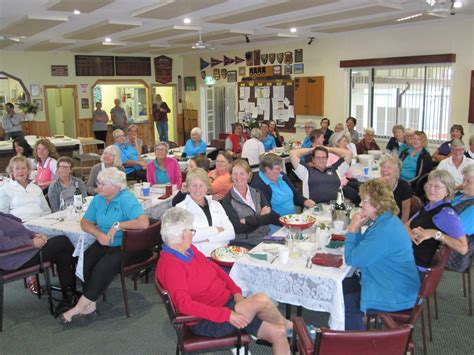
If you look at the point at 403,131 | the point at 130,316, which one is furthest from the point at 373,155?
the point at 130,316

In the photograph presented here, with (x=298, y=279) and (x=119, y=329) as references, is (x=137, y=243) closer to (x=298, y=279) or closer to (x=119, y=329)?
(x=119, y=329)

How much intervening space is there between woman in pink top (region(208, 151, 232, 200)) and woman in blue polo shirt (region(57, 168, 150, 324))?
1.07m

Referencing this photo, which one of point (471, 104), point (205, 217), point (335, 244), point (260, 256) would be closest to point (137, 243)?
point (205, 217)

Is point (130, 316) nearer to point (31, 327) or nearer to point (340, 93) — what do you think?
point (31, 327)

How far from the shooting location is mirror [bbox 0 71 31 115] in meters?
13.0

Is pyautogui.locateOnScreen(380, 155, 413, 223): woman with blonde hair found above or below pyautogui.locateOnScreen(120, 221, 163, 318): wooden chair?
above

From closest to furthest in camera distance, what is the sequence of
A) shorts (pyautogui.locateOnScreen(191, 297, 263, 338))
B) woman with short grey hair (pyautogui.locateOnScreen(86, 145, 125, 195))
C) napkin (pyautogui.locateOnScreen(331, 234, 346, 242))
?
shorts (pyautogui.locateOnScreen(191, 297, 263, 338)) → napkin (pyautogui.locateOnScreen(331, 234, 346, 242)) → woman with short grey hair (pyautogui.locateOnScreen(86, 145, 125, 195))

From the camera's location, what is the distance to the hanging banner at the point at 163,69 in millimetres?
14852

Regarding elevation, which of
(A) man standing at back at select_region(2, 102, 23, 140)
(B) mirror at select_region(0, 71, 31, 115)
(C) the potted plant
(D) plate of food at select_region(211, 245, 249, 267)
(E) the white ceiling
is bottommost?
(D) plate of food at select_region(211, 245, 249, 267)

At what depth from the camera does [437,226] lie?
3.38m

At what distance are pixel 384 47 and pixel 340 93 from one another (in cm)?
140

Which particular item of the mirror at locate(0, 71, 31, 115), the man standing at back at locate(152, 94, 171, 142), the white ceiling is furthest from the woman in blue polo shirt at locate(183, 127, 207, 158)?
the mirror at locate(0, 71, 31, 115)

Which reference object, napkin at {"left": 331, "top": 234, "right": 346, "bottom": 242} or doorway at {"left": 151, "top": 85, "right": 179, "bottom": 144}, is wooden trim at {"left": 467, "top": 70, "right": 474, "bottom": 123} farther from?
doorway at {"left": 151, "top": 85, "right": 179, "bottom": 144}

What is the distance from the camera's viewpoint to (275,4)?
644 cm
